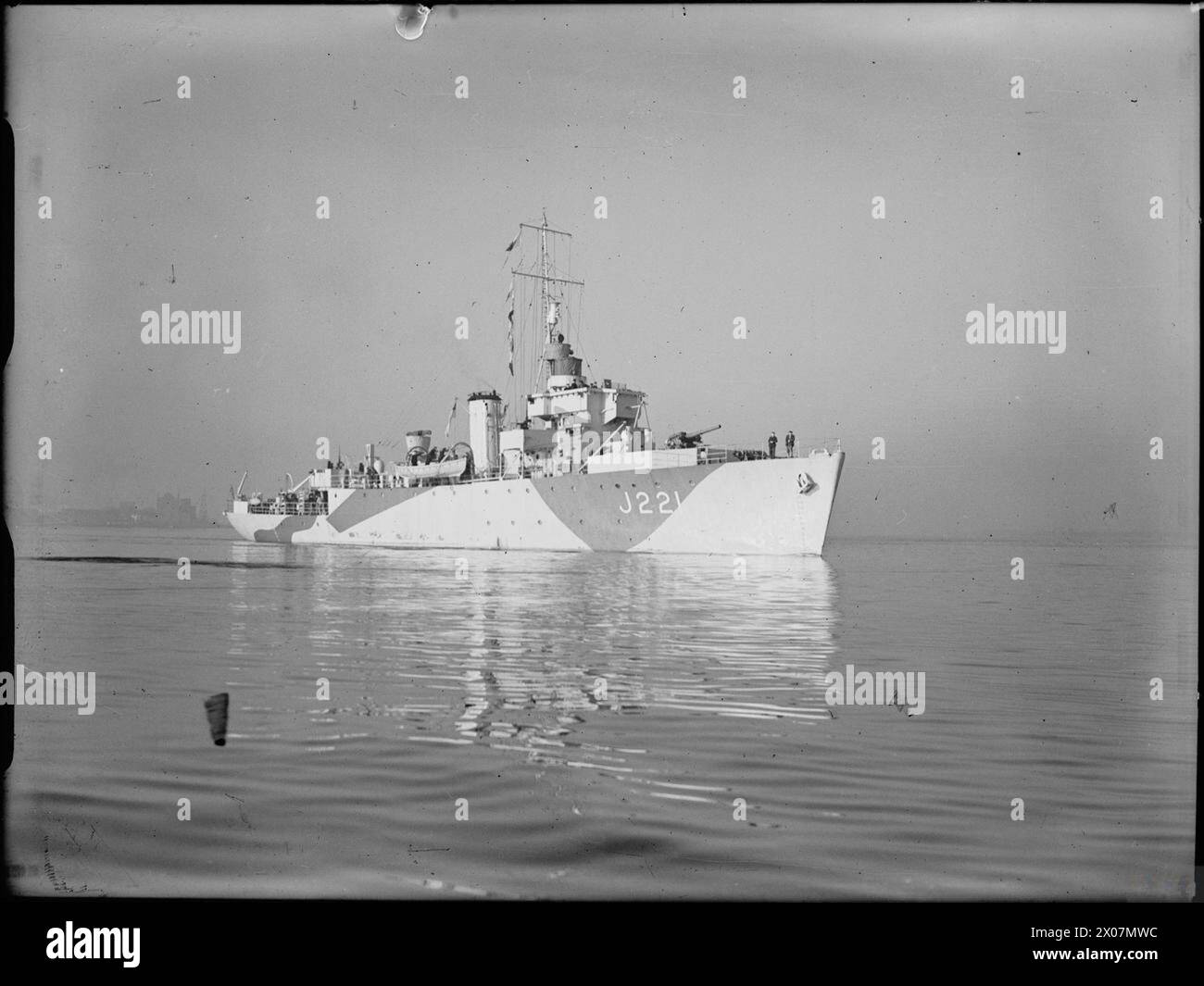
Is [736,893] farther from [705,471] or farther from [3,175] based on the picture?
[705,471]

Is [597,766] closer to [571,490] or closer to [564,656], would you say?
[564,656]

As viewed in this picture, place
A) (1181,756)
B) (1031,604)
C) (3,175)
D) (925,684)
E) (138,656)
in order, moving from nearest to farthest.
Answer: (3,175), (1181,756), (925,684), (138,656), (1031,604)

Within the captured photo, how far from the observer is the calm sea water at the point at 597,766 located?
8.28ft

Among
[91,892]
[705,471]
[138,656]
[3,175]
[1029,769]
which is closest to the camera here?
[91,892]

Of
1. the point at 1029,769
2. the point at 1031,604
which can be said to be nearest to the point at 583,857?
the point at 1029,769

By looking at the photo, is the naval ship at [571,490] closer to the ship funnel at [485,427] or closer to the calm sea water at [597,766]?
the ship funnel at [485,427]

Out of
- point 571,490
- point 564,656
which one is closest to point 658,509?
point 571,490

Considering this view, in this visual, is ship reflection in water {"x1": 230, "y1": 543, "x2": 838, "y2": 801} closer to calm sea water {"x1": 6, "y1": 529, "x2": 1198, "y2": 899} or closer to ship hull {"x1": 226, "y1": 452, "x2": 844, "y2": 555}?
calm sea water {"x1": 6, "y1": 529, "x2": 1198, "y2": 899}

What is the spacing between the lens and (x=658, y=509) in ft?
61.8

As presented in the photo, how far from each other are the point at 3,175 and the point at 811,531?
1680cm

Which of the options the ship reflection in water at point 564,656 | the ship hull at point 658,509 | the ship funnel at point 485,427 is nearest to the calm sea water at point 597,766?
the ship reflection in water at point 564,656

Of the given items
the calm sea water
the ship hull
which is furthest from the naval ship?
the calm sea water

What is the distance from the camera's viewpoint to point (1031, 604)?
10.9 metres

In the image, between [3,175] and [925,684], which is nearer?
[3,175]
